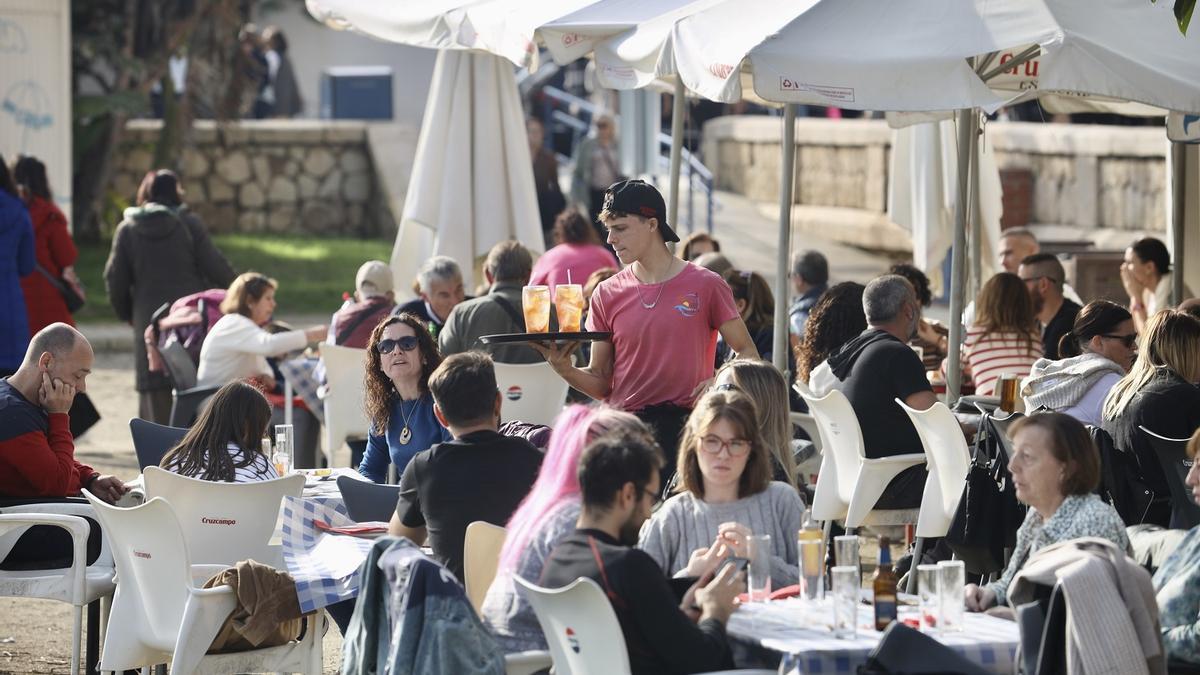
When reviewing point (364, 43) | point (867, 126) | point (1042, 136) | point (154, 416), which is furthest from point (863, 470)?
point (364, 43)

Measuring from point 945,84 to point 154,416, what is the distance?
610 centimetres

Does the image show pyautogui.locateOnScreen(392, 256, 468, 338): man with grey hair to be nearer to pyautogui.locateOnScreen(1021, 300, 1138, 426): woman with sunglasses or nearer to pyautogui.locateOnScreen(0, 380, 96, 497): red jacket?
pyautogui.locateOnScreen(0, 380, 96, 497): red jacket

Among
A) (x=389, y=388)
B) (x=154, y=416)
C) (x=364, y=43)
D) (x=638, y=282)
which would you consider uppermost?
(x=364, y=43)

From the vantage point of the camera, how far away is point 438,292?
9.17m

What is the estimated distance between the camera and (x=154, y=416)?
10.9m

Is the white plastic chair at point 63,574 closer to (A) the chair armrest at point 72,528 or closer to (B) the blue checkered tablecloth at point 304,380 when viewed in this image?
(A) the chair armrest at point 72,528

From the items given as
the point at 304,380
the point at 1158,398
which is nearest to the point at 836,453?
the point at 1158,398

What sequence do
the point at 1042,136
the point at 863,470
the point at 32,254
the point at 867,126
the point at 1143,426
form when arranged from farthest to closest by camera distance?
the point at 867,126
the point at 1042,136
the point at 32,254
the point at 863,470
the point at 1143,426

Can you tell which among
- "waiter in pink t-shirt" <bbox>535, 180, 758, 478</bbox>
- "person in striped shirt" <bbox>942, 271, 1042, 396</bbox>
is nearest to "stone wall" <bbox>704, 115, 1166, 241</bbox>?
"person in striped shirt" <bbox>942, 271, 1042, 396</bbox>

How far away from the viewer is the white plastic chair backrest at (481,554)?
190 inches

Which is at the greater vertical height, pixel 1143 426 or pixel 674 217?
pixel 674 217

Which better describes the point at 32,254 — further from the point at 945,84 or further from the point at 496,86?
the point at 945,84

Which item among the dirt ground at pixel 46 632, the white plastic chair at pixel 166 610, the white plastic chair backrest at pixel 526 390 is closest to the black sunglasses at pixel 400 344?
the dirt ground at pixel 46 632

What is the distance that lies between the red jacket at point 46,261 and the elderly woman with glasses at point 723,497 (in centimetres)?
722
